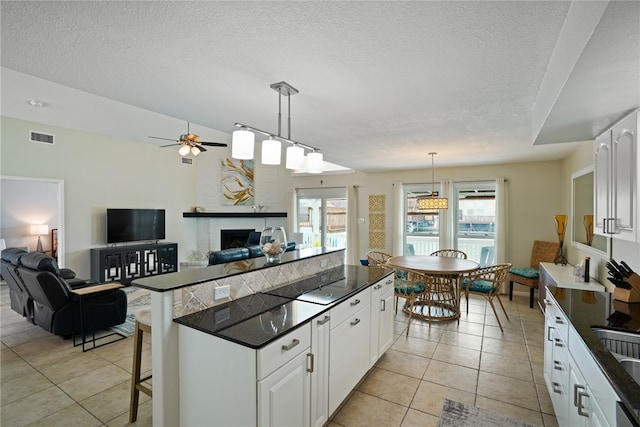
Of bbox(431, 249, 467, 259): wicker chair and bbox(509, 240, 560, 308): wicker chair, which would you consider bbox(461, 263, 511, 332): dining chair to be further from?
bbox(431, 249, 467, 259): wicker chair

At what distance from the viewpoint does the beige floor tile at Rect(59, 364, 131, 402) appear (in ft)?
8.00

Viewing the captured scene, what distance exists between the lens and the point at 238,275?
6.90ft

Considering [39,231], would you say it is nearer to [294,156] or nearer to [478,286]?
[294,156]

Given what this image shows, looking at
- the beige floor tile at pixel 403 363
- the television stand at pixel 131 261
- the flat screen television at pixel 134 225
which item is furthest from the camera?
the flat screen television at pixel 134 225

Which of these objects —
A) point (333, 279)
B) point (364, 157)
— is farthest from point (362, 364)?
point (364, 157)

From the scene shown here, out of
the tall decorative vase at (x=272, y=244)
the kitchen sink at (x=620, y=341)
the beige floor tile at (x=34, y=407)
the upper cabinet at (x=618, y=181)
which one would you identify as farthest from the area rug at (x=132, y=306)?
the upper cabinet at (x=618, y=181)

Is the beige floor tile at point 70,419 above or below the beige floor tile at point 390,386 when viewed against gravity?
above

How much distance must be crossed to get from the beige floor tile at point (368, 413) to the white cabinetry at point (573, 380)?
1011 mm

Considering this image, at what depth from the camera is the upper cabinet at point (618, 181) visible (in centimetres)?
183

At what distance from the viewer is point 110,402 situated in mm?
2318

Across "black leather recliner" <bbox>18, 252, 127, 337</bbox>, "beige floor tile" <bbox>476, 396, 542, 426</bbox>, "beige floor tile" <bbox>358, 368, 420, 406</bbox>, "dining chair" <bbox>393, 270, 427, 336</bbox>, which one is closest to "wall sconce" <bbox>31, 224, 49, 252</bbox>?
"black leather recliner" <bbox>18, 252, 127, 337</bbox>

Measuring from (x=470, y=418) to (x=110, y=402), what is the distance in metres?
2.69

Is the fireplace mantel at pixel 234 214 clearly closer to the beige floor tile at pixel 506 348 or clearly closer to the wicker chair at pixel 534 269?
the wicker chair at pixel 534 269

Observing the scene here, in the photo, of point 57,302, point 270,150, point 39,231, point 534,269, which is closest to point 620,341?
point 270,150
